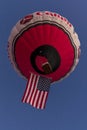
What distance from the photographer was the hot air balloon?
33.1 feet

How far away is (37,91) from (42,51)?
3.95 feet

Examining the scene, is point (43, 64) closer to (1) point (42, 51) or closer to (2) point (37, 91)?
(1) point (42, 51)

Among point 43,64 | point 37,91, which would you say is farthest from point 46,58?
point 37,91

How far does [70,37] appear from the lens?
10.5 meters

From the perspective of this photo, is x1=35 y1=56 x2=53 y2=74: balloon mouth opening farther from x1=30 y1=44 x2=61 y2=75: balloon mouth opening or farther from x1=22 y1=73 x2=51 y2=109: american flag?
x1=22 y1=73 x2=51 y2=109: american flag

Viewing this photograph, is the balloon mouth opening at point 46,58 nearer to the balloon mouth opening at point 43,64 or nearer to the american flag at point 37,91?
the balloon mouth opening at point 43,64

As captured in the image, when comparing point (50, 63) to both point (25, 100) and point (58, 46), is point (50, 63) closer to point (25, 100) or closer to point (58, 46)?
point (58, 46)

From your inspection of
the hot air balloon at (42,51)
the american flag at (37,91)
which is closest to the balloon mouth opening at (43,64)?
the hot air balloon at (42,51)

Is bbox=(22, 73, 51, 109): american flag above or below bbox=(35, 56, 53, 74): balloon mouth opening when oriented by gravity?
below

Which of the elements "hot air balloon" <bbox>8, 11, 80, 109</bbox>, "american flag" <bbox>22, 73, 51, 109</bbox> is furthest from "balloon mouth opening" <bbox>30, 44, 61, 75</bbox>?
"american flag" <bbox>22, 73, 51, 109</bbox>

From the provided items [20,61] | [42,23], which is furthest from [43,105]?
[42,23]

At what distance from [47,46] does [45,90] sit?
1.22 m

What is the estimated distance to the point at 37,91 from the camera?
10.9 meters

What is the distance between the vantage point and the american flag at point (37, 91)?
419 inches
